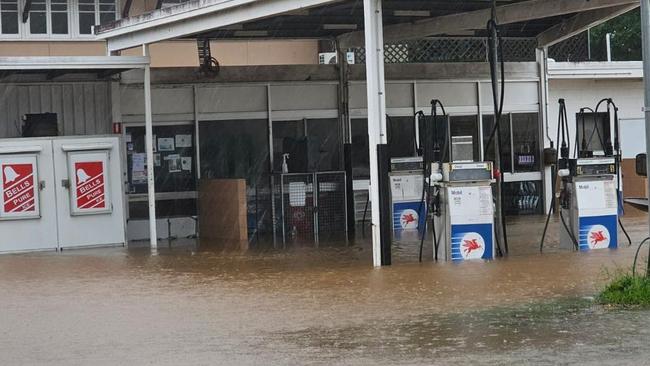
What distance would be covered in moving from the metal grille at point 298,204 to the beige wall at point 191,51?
4646 mm

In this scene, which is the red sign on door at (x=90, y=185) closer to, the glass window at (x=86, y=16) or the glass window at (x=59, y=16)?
the glass window at (x=59, y=16)

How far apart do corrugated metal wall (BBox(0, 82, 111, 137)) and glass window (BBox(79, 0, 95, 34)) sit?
5.63m

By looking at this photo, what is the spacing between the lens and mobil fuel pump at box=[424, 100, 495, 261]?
1564 cm

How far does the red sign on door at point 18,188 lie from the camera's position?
19156mm

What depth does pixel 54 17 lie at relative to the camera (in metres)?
26.3

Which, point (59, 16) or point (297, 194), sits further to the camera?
point (59, 16)

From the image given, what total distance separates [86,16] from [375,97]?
13208mm

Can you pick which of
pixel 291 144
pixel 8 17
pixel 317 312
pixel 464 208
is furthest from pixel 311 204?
pixel 317 312

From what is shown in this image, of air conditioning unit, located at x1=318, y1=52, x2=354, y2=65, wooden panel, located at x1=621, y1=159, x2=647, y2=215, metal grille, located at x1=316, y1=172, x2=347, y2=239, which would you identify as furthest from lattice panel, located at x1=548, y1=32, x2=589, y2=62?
metal grille, located at x1=316, y1=172, x2=347, y2=239

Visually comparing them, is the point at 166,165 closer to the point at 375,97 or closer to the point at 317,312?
the point at 375,97

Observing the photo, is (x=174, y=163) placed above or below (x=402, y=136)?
below

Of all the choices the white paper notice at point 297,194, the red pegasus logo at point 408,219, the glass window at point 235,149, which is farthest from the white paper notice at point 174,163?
the red pegasus logo at point 408,219

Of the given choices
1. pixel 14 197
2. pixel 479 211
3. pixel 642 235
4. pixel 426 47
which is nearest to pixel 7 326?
pixel 479 211

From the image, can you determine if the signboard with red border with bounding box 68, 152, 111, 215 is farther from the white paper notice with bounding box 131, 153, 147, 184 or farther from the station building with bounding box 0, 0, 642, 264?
the white paper notice with bounding box 131, 153, 147, 184
